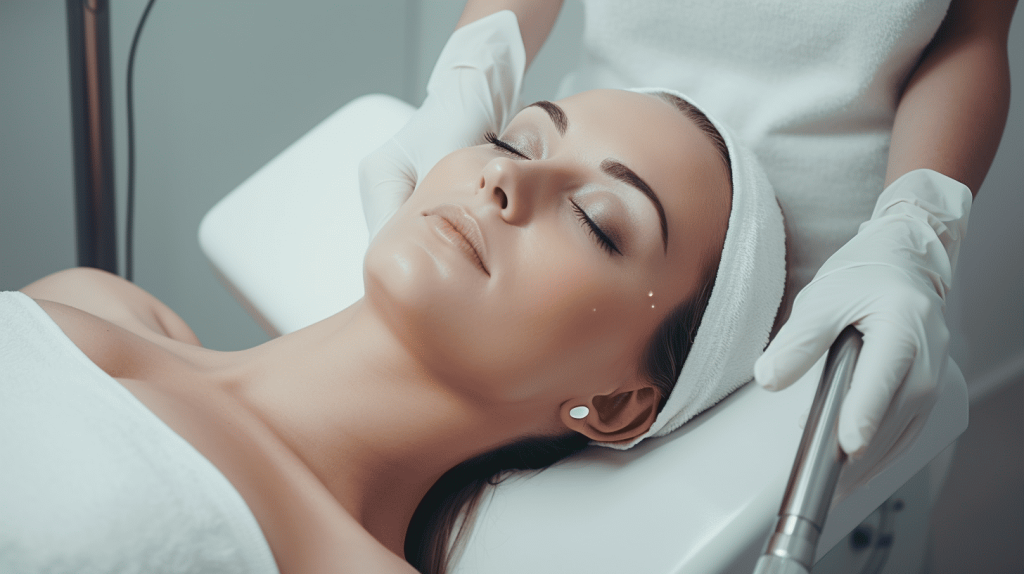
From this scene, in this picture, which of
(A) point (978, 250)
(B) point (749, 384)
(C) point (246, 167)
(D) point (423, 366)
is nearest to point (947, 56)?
(A) point (978, 250)

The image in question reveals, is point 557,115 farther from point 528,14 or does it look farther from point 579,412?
point 528,14

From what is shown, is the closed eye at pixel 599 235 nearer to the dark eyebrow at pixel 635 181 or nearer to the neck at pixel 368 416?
the dark eyebrow at pixel 635 181

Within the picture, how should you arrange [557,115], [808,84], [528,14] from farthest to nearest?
[528,14] < [808,84] < [557,115]

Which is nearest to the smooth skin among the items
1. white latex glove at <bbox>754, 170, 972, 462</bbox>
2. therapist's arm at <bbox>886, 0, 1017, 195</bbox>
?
therapist's arm at <bbox>886, 0, 1017, 195</bbox>

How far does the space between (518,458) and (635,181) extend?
406 mm

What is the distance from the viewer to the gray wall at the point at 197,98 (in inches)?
75.0

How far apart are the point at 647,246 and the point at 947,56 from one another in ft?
1.94

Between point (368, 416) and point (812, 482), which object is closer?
point (812, 482)

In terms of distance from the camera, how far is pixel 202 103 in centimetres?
212

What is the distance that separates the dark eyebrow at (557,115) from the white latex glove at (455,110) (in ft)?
1.11

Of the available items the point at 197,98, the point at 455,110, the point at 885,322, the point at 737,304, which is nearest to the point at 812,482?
the point at 885,322

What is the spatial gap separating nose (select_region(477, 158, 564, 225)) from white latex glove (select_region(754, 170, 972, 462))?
0.99 feet

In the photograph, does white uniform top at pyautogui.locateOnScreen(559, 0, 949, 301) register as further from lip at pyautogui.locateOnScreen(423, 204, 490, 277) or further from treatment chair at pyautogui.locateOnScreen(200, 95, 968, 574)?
lip at pyautogui.locateOnScreen(423, 204, 490, 277)

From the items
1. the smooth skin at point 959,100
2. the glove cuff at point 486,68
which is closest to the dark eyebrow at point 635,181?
the smooth skin at point 959,100
